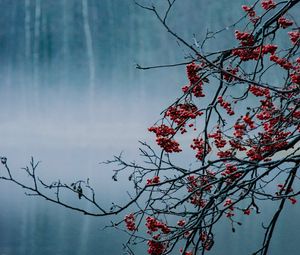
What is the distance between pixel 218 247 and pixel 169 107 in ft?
104

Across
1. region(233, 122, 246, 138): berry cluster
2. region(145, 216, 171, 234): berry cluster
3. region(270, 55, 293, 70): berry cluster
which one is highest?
region(270, 55, 293, 70): berry cluster

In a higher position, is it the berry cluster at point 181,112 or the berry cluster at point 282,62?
the berry cluster at point 282,62

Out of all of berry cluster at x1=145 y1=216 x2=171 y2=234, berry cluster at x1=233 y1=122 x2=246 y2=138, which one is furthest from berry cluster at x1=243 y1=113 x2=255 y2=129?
berry cluster at x1=145 y1=216 x2=171 y2=234

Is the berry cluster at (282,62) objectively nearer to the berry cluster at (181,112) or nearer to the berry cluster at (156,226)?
the berry cluster at (181,112)

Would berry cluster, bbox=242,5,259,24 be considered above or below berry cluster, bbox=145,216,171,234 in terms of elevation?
above

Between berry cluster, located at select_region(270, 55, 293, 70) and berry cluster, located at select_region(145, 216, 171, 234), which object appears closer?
berry cluster, located at select_region(145, 216, 171, 234)

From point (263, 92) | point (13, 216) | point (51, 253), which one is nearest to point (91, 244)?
point (51, 253)

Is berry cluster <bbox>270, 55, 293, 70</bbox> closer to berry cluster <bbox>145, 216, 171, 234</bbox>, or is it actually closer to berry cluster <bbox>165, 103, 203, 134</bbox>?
berry cluster <bbox>165, 103, 203, 134</bbox>

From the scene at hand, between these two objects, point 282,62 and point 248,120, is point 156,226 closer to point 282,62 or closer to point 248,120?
point 248,120

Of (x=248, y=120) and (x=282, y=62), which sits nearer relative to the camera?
(x=248, y=120)

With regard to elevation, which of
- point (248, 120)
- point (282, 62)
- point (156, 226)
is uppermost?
point (282, 62)

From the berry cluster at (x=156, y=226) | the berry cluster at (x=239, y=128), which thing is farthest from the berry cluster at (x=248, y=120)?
the berry cluster at (x=156, y=226)

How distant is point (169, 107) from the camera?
3.29 metres

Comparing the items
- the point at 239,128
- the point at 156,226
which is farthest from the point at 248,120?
the point at 156,226
